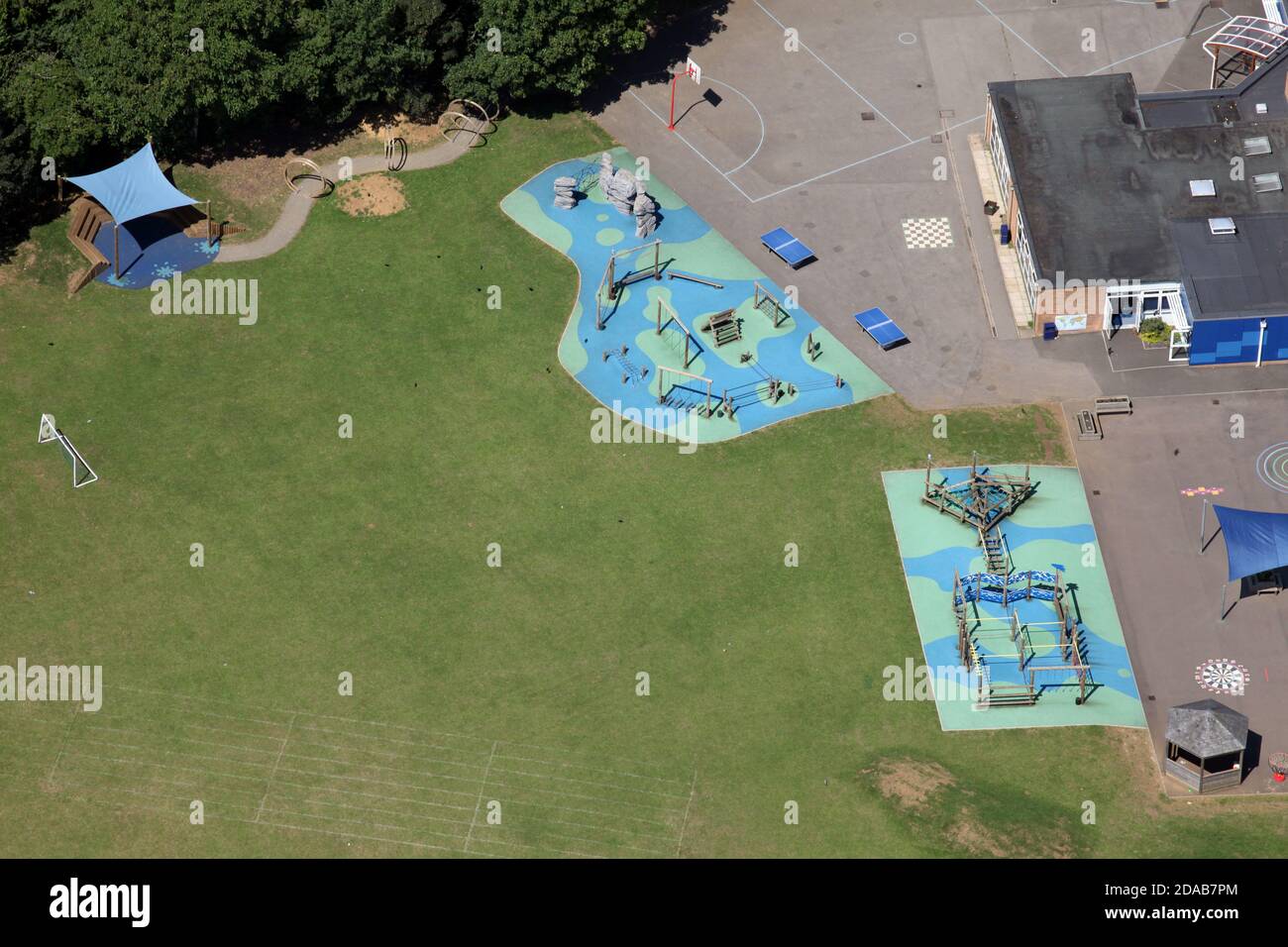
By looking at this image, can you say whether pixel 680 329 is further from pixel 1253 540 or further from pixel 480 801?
pixel 1253 540

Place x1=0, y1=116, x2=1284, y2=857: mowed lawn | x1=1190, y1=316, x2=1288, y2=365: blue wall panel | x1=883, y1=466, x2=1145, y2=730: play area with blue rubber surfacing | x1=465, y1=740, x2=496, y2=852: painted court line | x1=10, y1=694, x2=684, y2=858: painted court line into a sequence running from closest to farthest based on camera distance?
x1=465, y1=740, x2=496, y2=852: painted court line → x1=10, y1=694, x2=684, y2=858: painted court line → x1=0, y1=116, x2=1284, y2=857: mowed lawn → x1=883, y1=466, x2=1145, y2=730: play area with blue rubber surfacing → x1=1190, y1=316, x2=1288, y2=365: blue wall panel

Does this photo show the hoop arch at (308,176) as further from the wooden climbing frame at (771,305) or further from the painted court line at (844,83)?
the painted court line at (844,83)

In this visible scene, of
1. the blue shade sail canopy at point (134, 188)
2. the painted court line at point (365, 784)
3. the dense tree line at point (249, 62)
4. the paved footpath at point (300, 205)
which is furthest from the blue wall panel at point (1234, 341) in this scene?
the blue shade sail canopy at point (134, 188)

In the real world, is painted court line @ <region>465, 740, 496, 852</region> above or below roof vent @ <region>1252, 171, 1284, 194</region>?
below

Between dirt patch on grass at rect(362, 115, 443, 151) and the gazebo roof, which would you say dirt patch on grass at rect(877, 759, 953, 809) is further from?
dirt patch on grass at rect(362, 115, 443, 151)

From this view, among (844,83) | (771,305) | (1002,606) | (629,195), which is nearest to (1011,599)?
(1002,606)

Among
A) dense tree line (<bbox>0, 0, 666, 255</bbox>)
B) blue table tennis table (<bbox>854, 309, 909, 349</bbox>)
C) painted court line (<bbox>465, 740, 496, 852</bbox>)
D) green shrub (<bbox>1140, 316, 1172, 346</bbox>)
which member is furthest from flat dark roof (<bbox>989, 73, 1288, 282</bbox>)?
painted court line (<bbox>465, 740, 496, 852</bbox>)
